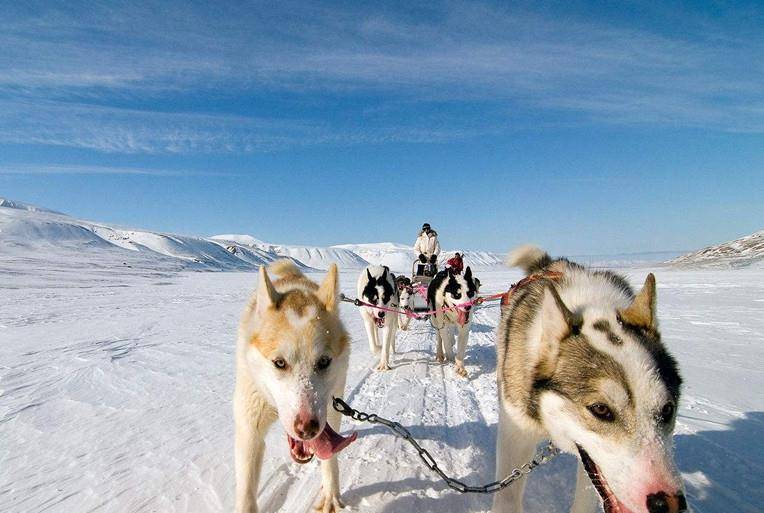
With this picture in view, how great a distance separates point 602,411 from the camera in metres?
1.89

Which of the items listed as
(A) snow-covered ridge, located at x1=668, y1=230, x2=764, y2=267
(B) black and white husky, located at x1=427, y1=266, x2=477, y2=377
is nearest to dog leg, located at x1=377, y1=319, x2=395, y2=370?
(B) black and white husky, located at x1=427, y1=266, x2=477, y2=377

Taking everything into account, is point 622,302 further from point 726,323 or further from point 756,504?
point 726,323

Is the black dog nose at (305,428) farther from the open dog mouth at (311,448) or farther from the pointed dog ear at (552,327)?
the pointed dog ear at (552,327)

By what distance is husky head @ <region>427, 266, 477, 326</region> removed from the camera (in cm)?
665

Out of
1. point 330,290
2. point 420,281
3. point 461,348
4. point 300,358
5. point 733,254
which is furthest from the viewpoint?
point 733,254

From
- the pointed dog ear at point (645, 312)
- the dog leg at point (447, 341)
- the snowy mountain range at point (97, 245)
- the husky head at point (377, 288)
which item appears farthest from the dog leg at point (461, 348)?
the snowy mountain range at point (97, 245)

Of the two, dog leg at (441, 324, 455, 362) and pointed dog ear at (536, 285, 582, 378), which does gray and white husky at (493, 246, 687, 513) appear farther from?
dog leg at (441, 324, 455, 362)

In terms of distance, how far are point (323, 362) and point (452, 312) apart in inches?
179

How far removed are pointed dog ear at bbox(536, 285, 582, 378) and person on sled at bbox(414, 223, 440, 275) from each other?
27.9ft

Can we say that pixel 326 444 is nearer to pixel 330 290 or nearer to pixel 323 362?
pixel 323 362

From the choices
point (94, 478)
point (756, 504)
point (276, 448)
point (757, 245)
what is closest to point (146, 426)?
point (94, 478)

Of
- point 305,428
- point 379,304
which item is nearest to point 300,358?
point 305,428

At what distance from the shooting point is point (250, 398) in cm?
259

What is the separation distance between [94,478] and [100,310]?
36.9 ft
